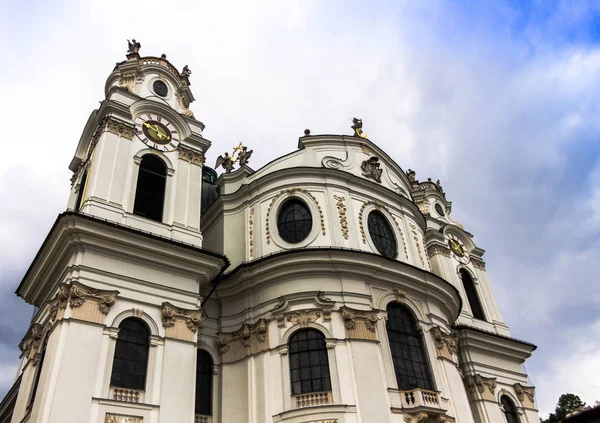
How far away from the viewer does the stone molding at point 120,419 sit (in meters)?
15.0

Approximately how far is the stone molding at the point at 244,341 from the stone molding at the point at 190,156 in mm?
7292

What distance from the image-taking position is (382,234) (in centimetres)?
2325

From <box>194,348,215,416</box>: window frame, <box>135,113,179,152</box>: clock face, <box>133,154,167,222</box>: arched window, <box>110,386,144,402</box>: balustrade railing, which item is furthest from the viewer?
<box>135,113,179,152</box>: clock face

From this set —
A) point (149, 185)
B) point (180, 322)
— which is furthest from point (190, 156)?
point (180, 322)

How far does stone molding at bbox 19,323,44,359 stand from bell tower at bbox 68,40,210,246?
14.1ft

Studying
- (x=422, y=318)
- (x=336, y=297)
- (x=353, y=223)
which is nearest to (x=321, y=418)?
(x=336, y=297)

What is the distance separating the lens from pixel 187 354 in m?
17.4

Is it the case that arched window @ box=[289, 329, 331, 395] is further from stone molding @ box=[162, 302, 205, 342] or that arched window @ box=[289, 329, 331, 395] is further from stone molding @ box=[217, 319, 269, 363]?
stone molding @ box=[162, 302, 205, 342]

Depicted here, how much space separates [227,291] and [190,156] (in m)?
5.97

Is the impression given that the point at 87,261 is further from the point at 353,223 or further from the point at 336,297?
the point at 353,223

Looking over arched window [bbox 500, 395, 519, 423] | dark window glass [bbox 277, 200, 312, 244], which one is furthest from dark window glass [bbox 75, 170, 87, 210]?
arched window [bbox 500, 395, 519, 423]

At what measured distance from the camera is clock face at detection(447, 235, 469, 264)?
32.2 metres

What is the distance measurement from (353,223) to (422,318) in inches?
187

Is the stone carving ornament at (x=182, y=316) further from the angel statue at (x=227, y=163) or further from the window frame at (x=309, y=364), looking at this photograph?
the angel statue at (x=227, y=163)
